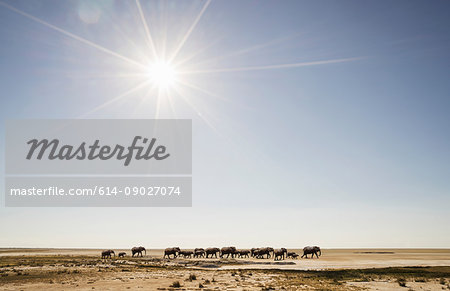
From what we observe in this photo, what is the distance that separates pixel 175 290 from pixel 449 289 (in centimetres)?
2026

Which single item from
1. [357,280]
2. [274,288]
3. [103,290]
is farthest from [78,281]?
[357,280]

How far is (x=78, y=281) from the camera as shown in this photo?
27.3 metres

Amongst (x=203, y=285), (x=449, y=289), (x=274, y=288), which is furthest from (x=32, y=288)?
(x=449, y=289)

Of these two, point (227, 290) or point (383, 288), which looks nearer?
point (227, 290)

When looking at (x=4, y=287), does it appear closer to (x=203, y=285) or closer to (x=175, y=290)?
(x=175, y=290)

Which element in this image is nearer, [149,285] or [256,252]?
[149,285]

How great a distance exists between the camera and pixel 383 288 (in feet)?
76.4

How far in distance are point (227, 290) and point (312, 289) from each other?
6.14 metres

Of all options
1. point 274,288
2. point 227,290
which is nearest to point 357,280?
point 274,288

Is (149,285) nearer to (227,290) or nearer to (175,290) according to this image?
(175,290)

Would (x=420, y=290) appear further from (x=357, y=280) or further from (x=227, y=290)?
(x=227, y=290)

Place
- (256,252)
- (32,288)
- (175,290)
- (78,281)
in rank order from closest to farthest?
(175,290) → (32,288) → (78,281) → (256,252)

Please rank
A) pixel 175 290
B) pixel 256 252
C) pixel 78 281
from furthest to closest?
pixel 256 252 < pixel 78 281 < pixel 175 290

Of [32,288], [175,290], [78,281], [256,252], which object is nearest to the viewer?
[175,290]
